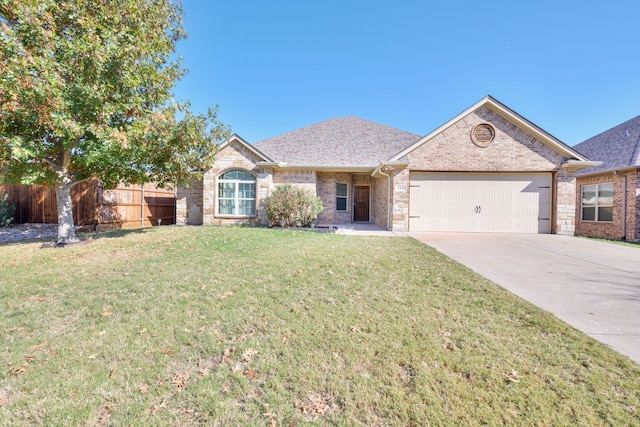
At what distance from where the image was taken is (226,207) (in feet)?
43.3

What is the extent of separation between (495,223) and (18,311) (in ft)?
46.6

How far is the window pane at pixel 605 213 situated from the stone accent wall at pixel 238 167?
15.2m

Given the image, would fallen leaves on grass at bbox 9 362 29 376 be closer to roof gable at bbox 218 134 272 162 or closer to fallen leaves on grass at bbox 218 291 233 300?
fallen leaves on grass at bbox 218 291 233 300

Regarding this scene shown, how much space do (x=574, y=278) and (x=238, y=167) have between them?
12207 millimetres

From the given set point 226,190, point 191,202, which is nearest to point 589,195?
point 226,190

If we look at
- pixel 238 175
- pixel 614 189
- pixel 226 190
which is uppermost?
pixel 238 175

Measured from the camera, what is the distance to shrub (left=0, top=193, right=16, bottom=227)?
11.8 meters

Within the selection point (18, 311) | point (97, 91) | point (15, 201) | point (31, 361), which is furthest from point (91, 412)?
point (15, 201)

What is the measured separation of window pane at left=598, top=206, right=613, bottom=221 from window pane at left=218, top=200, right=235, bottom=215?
55.8 feet

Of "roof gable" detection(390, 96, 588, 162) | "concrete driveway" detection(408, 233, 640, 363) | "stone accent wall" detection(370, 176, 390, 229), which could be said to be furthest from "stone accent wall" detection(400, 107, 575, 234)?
"concrete driveway" detection(408, 233, 640, 363)

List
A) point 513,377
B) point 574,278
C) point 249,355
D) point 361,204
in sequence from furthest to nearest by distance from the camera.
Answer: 1. point 361,204
2. point 574,278
3. point 249,355
4. point 513,377

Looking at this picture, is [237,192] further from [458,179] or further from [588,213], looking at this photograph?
[588,213]

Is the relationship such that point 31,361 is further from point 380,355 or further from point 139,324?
point 380,355

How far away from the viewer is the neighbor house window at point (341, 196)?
1532 cm
